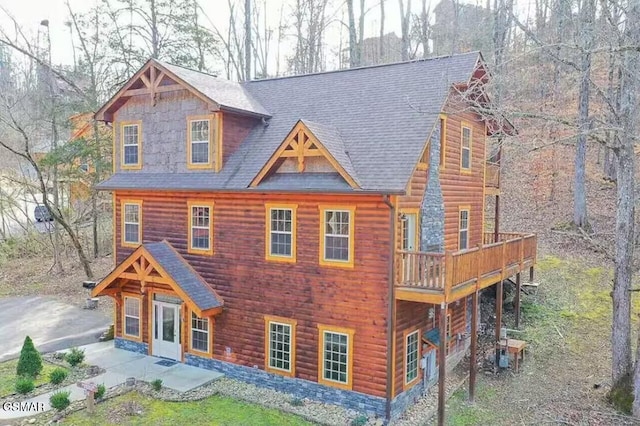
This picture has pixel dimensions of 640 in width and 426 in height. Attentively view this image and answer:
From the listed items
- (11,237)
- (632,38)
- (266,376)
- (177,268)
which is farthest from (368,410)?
(11,237)

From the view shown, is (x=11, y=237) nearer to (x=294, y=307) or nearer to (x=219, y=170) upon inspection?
(x=219, y=170)

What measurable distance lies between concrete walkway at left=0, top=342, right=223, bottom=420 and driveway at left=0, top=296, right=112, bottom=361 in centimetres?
161

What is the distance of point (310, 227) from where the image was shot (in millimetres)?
12930

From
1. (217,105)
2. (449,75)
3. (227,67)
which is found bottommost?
(217,105)

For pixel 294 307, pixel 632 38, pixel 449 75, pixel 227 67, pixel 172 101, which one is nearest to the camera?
pixel 632 38

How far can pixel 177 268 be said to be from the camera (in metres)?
14.9

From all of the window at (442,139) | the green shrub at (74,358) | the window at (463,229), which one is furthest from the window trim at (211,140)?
the window at (463,229)

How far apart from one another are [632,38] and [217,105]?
1086 centimetres

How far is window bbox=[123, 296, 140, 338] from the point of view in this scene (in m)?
16.4

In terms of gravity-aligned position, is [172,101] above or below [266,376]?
above

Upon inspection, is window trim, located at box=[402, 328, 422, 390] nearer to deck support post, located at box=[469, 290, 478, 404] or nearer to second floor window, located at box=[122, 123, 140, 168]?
deck support post, located at box=[469, 290, 478, 404]

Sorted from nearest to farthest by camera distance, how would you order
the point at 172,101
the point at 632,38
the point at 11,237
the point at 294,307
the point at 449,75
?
the point at 632,38 → the point at 294,307 → the point at 449,75 → the point at 172,101 → the point at 11,237

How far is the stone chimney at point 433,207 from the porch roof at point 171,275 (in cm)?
625

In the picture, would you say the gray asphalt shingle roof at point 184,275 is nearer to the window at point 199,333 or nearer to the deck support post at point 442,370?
the window at point 199,333
